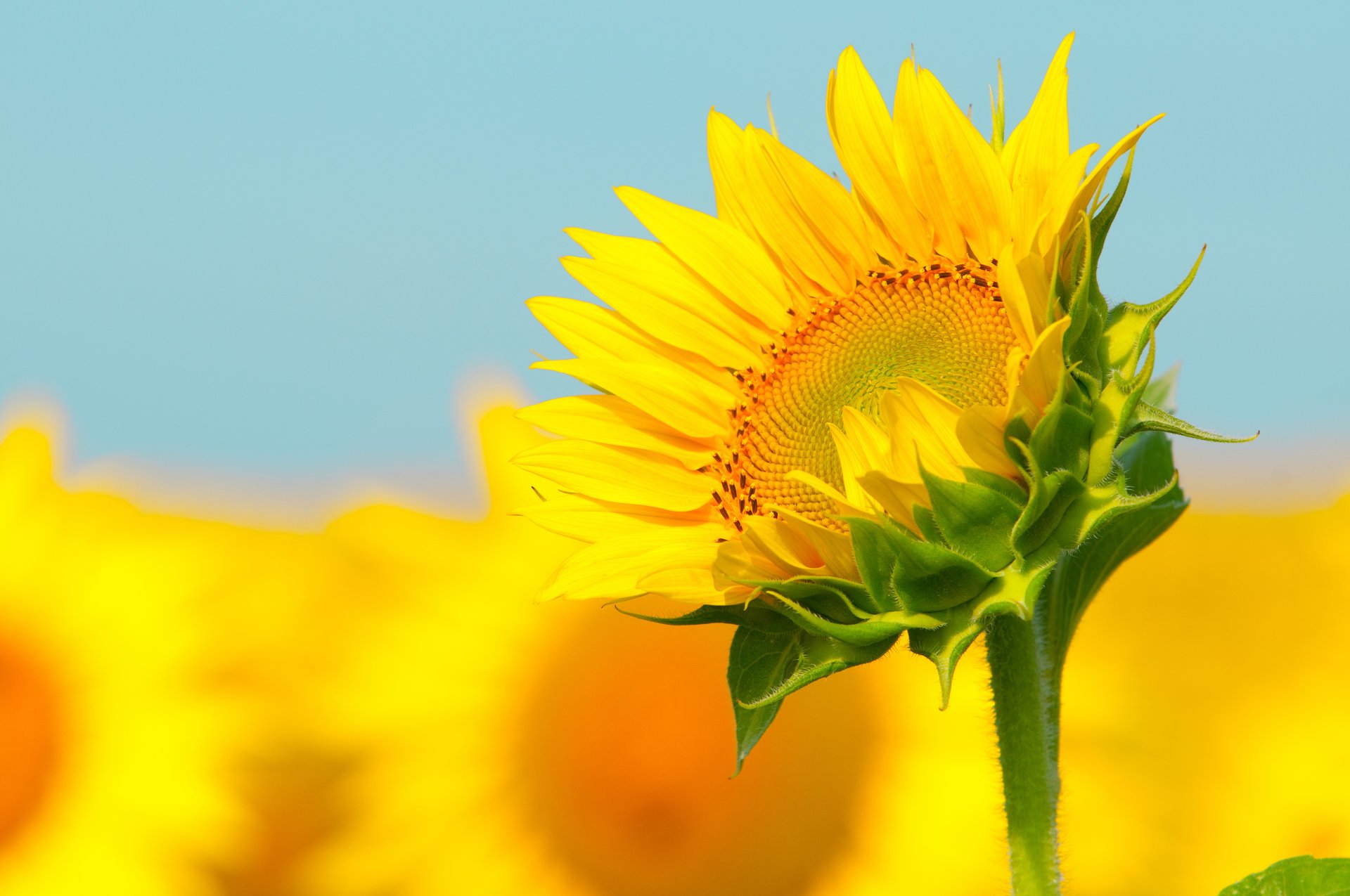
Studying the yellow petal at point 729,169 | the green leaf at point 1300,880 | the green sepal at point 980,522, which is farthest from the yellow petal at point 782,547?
the green leaf at point 1300,880

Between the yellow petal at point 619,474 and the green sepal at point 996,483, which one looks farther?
the yellow petal at point 619,474

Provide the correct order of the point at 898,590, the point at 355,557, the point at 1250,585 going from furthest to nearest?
1. the point at 1250,585
2. the point at 355,557
3. the point at 898,590

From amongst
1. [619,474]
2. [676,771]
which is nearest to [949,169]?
[619,474]

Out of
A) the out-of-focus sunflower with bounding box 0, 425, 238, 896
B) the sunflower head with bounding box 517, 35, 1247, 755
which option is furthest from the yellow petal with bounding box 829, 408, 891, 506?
the out-of-focus sunflower with bounding box 0, 425, 238, 896

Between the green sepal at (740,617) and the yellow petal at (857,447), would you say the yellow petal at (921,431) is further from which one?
the green sepal at (740,617)

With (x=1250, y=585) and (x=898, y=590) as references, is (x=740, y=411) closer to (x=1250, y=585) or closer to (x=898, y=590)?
(x=898, y=590)

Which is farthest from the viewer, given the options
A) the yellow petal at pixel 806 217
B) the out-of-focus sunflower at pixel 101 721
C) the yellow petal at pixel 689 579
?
the out-of-focus sunflower at pixel 101 721

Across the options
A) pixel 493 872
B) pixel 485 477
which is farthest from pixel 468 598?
pixel 493 872
